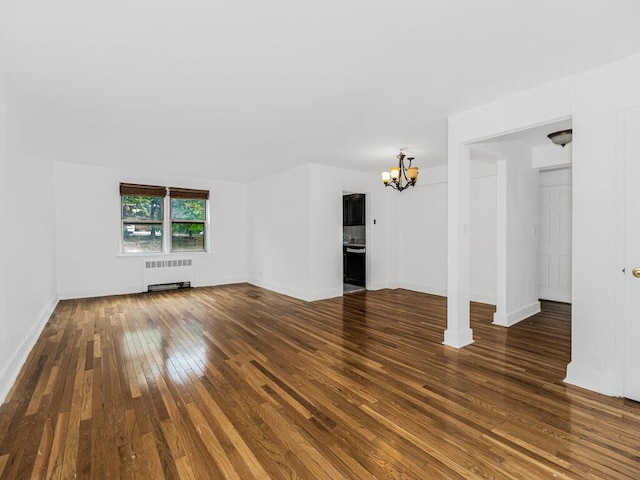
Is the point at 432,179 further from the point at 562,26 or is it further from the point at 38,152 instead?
the point at 38,152

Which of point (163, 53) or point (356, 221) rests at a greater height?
point (163, 53)

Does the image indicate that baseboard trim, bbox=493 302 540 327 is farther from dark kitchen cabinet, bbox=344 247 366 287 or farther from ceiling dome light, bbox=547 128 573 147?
dark kitchen cabinet, bbox=344 247 366 287

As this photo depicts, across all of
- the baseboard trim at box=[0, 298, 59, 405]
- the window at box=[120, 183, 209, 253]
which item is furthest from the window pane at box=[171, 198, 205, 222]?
the baseboard trim at box=[0, 298, 59, 405]

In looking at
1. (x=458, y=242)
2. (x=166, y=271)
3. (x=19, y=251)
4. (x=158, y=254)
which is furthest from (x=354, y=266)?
(x=19, y=251)

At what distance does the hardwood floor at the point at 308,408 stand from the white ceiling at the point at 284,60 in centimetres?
264

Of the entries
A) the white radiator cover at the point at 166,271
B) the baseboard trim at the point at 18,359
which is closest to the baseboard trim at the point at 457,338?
the baseboard trim at the point at 18,359

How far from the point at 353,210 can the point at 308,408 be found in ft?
17.0

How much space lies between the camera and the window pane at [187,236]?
7160mm

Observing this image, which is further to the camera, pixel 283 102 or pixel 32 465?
pixel 283 102

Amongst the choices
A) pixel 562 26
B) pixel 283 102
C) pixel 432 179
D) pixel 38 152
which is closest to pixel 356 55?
pixel 283 102

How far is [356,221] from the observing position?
6949 millimetres

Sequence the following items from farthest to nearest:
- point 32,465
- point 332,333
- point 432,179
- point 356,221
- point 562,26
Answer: point 356,221 < point 432,179 < point 332,333 < point 562,26 < point 32,465

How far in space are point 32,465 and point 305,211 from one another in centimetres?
472

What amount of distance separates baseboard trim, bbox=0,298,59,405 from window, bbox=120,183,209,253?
2557 mm
